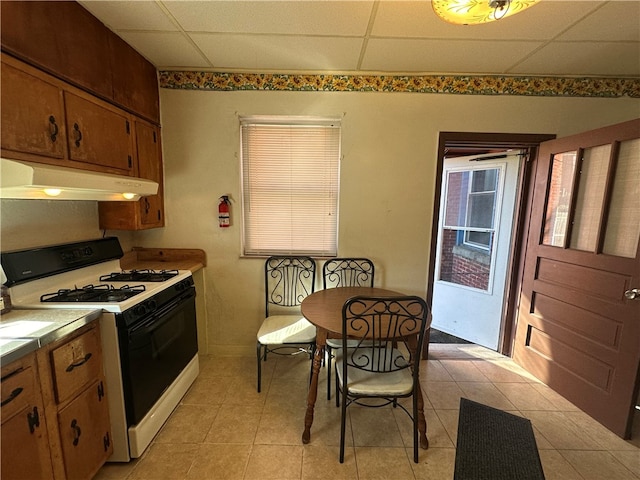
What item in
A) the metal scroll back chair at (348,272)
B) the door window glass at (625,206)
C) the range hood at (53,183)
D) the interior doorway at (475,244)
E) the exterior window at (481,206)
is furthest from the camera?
the exterior window at (481,206)

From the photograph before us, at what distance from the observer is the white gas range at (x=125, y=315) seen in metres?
1.43

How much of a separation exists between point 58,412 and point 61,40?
5.97 feet

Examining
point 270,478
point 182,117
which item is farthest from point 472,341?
point 182,117

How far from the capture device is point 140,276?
1.95 m

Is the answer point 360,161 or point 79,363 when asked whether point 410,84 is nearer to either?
point 360,161

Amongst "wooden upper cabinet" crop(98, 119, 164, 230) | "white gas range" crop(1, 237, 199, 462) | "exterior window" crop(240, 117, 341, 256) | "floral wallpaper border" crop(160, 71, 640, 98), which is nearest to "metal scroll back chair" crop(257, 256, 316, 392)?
"exterior window" crop(240, 117, 341, 256)

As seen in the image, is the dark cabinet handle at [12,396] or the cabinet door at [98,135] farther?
the cabinet door at [98,135]

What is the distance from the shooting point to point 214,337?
2.62m

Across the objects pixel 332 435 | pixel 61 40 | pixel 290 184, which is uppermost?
pixel 61 40

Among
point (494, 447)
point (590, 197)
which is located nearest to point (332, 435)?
point (494, 447)

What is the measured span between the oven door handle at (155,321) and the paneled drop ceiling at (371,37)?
1.76 m

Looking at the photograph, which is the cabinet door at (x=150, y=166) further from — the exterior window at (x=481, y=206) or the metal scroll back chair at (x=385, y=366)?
the exterior window at (x=481, y=206)

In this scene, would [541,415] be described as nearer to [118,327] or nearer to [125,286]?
[118,327]

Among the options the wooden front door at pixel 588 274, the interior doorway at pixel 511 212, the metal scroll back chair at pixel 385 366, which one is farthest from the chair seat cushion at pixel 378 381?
the wooden front door at pixel 588 274
